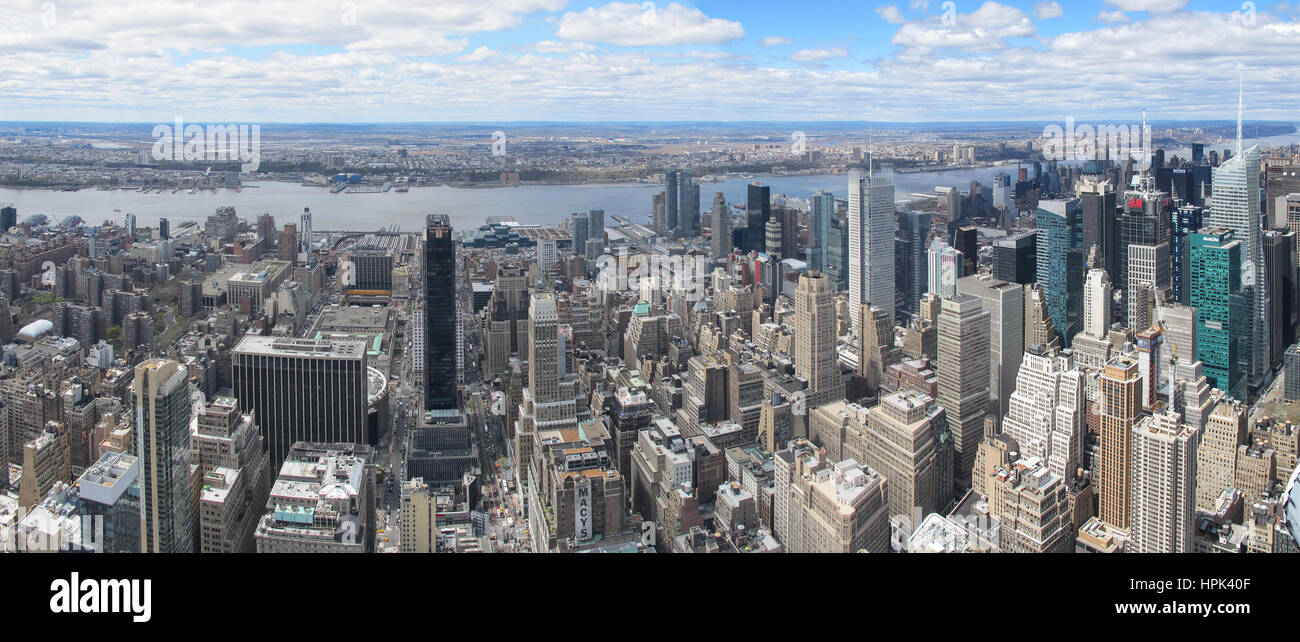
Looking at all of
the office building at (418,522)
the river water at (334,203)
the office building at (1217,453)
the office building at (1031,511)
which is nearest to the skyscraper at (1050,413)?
the office building at (1031,511)

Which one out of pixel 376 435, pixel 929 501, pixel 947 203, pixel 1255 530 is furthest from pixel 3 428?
pixel 947 203

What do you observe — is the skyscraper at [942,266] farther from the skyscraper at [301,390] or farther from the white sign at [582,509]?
the skyscraper at [301,390]

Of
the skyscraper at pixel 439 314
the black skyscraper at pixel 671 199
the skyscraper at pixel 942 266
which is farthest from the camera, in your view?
the skyscraper at pixel 942 266

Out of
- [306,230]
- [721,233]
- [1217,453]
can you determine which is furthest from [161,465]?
[721,233]

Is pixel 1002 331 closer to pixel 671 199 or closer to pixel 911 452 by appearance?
pixel 911 452

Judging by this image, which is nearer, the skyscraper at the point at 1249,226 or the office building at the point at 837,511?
the office building at the point at 837,511

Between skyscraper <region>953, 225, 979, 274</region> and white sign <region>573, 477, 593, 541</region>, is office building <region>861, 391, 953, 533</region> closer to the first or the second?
white sign <region>573, 477, 593, 541</region>
